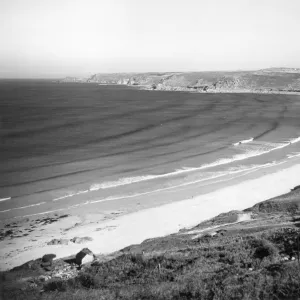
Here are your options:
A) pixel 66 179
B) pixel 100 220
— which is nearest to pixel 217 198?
pixel 100 220

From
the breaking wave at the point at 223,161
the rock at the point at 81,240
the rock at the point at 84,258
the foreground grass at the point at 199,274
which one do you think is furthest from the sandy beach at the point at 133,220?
the foreground grass at the point at 199,274

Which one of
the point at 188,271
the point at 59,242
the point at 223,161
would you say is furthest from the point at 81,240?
the point at 223,161

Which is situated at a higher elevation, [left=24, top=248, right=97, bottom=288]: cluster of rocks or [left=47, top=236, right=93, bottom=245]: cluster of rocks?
[left=24, top=248, right=97, bottom=288]: cluster of rocks

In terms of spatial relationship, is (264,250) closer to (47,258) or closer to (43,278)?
(43,278)

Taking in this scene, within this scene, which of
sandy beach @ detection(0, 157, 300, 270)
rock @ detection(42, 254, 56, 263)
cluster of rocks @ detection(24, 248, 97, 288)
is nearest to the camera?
cluster of rocks @ detection(24, 248, 97, 288)

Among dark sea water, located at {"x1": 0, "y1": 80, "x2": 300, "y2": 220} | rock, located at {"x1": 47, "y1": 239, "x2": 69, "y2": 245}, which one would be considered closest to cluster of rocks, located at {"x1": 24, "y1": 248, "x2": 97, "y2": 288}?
rock, located at {"x1": 47, "y1": 239, "x2": 69, "y2": 245}

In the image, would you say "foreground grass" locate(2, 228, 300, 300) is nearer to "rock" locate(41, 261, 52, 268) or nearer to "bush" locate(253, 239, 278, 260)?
"bush" locate(253, 239, 278, 260)
